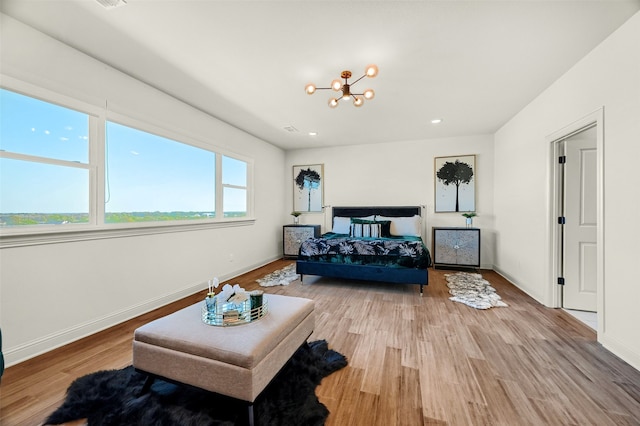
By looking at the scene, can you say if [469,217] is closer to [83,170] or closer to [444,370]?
[444,370]

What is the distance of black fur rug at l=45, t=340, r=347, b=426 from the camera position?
4.34 feet

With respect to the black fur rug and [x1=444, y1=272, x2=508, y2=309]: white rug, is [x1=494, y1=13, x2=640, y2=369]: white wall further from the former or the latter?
the black fur rug

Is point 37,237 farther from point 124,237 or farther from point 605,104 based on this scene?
point 605,104

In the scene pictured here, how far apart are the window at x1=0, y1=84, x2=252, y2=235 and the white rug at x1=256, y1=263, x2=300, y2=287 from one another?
1.44 m

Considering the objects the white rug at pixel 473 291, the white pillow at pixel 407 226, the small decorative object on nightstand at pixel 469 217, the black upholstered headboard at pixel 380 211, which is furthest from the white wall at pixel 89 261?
the small decorative object on nightstand at pixel 469 217

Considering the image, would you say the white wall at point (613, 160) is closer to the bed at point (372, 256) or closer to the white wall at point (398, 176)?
the bed at point (372, 256)

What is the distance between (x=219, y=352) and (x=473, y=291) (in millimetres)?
3416

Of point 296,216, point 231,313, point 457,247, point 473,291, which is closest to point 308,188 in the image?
point 296,216

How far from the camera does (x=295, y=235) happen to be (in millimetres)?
5391

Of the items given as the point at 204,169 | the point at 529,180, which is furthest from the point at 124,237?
the point at 529,180

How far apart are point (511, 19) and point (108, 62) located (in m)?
3.59

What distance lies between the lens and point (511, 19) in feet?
6.04

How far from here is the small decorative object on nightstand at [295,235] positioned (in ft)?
17.5

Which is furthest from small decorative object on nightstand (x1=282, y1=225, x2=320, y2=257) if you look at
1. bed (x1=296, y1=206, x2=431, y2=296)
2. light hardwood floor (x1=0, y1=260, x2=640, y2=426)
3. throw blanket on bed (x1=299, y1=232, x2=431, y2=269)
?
light hardwood floor (x1=0, y1=260, x2=640, y2=426)
